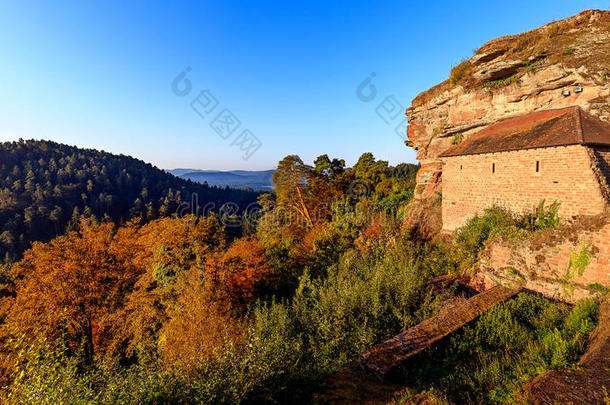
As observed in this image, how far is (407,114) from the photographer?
18312 millimetres

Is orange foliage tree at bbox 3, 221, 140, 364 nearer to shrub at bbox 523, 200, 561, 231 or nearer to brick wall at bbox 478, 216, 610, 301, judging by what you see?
brick wall at bbox 478, 216, 610, 301

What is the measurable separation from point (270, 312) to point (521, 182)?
11551 millimetres

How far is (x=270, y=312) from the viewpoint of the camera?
839 cm

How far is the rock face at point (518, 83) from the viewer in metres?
10.3

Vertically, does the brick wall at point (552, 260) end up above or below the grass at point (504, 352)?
above

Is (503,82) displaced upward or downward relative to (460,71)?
downward

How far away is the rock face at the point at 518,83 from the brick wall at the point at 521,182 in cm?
272

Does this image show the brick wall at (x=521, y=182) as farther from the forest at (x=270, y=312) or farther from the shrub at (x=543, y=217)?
the forest at (x=270, y=312)

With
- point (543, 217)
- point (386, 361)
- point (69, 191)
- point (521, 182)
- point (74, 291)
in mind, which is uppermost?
point (69, 191)

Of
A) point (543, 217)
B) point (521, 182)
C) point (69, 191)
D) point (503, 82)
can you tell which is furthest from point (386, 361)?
point (69, 191)

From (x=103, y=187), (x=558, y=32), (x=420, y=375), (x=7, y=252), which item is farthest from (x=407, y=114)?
(x=103, y=187)

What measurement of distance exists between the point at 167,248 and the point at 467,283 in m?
14.6

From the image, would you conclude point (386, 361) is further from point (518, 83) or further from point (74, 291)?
point (74, 291)

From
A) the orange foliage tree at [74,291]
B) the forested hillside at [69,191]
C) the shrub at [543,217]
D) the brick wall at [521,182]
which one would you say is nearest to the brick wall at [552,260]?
the shrub at [543,217]
